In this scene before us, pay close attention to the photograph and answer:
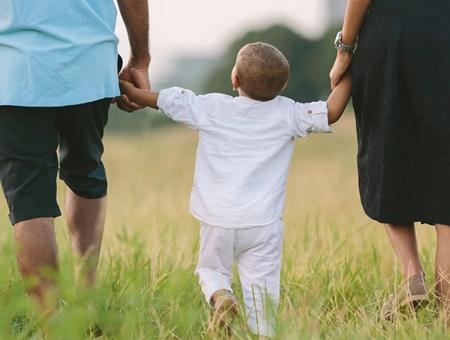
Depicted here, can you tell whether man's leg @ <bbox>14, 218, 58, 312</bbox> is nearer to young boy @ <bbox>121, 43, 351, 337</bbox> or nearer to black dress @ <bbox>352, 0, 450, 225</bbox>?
young boy @ <bbox>121, 43, 351, 337</bbox>

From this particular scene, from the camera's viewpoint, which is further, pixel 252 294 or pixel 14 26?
pixel 252 294

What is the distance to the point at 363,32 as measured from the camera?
11.5ft

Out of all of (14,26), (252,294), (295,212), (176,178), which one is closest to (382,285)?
(252,294)

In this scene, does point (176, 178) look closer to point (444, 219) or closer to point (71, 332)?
point (444, 219)

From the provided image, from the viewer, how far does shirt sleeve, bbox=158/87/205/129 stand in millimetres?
3420

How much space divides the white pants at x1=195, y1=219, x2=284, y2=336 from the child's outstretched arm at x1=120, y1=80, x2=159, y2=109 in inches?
18.7

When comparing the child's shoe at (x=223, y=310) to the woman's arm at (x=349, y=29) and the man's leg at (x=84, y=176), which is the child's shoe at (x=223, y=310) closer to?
the man's leg at (x=84, y=176)

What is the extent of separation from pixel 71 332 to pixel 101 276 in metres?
1.51

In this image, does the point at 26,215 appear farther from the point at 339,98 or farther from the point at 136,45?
the point at 339,98

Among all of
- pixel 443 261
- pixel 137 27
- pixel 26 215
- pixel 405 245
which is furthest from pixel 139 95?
pixel 443 261

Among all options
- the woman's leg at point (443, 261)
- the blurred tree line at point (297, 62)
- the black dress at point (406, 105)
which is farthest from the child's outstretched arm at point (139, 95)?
the blurred tree line at point (297, 62)

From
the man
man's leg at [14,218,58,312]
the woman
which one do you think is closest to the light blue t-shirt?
the man

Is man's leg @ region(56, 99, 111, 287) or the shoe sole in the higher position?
man's leg @ region(56, 99, 111, 287)

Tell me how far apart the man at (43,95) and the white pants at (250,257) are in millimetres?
424
